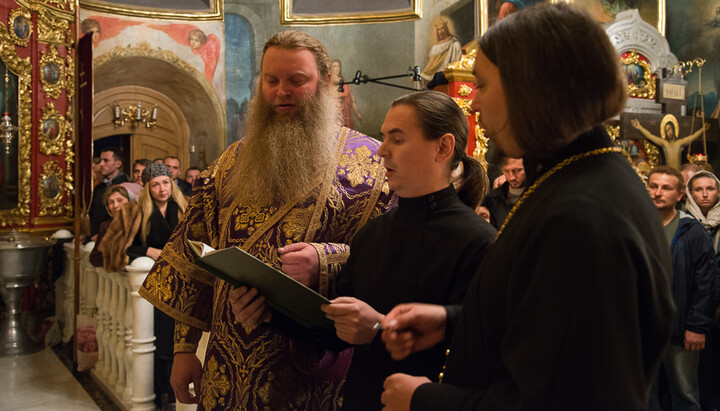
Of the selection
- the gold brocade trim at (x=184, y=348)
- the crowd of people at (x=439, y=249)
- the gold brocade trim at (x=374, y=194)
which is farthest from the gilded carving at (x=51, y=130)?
the gold brocade trim at (x=374, y=194)

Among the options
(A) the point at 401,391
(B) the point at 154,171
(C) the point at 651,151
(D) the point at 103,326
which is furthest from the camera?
(C) the point at 651,151

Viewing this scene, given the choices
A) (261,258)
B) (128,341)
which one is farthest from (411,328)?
(128,341)

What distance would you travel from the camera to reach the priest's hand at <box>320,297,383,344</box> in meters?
1.38

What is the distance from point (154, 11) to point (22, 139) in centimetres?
633

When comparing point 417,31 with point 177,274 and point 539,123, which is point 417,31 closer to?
point 177,274

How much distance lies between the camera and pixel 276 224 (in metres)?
1.99

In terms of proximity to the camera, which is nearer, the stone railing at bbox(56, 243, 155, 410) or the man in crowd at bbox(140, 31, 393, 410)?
the man in crowd at bbox(140, 31, 393, 410)

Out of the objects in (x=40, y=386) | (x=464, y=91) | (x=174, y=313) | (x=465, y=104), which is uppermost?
(x=464, y=91)

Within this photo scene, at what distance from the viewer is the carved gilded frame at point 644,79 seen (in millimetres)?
9336

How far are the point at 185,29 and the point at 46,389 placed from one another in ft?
33.3

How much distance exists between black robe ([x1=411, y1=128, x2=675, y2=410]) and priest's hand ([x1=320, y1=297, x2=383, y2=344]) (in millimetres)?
424

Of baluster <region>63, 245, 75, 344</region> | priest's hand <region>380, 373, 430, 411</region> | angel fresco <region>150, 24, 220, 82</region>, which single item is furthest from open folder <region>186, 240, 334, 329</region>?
angel fresco <region>150, 24, 220, 82</region>

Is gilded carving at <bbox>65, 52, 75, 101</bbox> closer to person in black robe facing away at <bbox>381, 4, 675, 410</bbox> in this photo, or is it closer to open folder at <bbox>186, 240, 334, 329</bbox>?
open folder at <bbox>186, 240, 334, 329</bbox>

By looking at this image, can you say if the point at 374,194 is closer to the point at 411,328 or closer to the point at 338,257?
the point at 338,257
